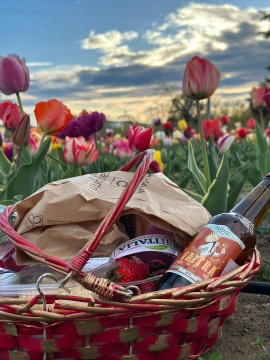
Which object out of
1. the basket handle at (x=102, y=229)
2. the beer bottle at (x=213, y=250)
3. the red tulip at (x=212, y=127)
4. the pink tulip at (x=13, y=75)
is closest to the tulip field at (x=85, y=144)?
the pink tulip at (x=13, y=75)

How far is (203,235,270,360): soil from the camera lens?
142cm

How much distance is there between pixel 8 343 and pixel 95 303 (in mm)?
226

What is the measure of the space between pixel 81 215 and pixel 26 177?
29.4 inches

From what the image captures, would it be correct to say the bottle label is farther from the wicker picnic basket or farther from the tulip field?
the tulip field

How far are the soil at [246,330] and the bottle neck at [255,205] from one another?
334 mm

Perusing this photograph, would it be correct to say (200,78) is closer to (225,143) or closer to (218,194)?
(218,194)

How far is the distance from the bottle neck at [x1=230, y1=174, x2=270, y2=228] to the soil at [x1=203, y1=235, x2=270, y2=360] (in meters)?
0.33

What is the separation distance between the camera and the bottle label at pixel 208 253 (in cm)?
117

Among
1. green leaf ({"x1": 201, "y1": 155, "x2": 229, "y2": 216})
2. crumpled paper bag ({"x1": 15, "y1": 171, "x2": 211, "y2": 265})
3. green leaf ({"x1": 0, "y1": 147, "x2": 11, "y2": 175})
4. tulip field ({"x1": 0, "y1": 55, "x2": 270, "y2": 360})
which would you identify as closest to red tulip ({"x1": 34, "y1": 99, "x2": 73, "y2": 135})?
tulip field ({"x1": 0, "y1": 55, "x2": 270, "y2": 360})

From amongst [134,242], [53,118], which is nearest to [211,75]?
[53,118]

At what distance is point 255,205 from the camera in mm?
1404

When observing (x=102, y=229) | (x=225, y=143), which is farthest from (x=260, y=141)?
(x=102, y=229)

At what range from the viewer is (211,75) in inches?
71.2

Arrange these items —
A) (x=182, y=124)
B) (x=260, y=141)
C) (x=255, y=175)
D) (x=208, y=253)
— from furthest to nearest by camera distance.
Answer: (x=182, y=124) → (x=260, y=141) → (x=255, y=175) → (x=208, y=253)
